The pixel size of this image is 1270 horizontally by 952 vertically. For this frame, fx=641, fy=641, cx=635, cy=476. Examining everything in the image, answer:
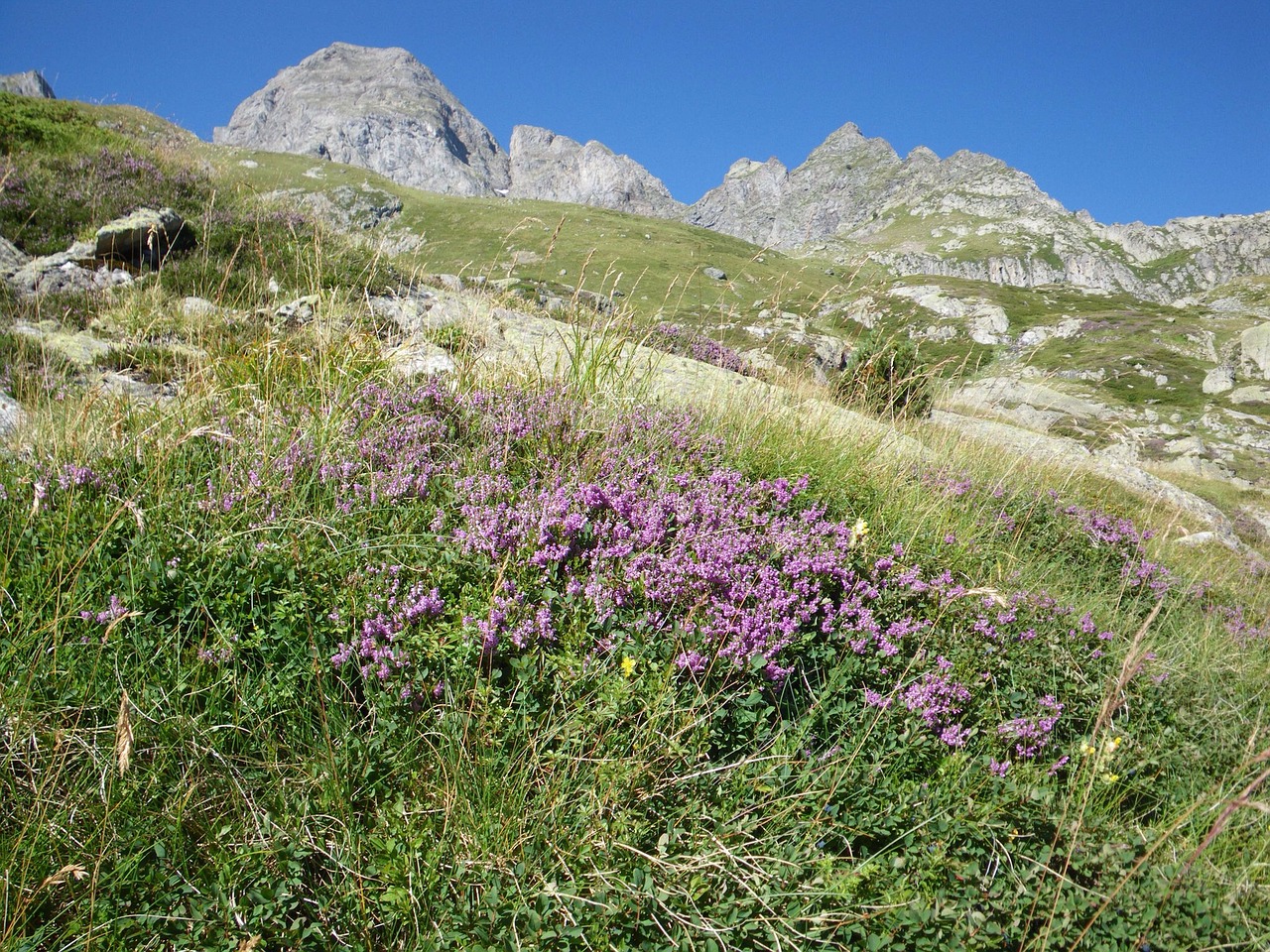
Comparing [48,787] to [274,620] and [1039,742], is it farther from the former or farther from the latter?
[1039,742]

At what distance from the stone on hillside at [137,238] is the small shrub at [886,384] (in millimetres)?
9031

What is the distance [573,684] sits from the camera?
2.56 metres

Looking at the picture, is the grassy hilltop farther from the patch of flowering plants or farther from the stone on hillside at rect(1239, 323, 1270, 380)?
the stone on hillside at rect(1239, 323, 1270, 380)

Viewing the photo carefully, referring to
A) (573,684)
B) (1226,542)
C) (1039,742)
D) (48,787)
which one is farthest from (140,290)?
(1226,542)

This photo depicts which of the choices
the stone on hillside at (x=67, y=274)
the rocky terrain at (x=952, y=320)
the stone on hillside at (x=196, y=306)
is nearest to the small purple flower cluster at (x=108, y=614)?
the rocky terrain at (x=952, y=320)

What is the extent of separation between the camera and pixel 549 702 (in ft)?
8.53

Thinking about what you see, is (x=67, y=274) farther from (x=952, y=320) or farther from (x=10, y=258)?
(x=952, y=320)

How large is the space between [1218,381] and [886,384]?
85489mm

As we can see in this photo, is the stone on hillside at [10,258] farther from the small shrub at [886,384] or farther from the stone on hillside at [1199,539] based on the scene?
the stone on hillside at [1199,539]

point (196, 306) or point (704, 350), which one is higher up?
point (704, 350)

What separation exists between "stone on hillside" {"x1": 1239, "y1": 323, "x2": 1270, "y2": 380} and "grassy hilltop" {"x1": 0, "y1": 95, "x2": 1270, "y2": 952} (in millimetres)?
100178

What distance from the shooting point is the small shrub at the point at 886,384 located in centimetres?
636

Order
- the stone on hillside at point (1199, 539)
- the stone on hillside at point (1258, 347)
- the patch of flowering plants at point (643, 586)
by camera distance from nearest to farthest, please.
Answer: the patch of flowering plants at point (643, 586) < the stone on hillside at point (1199, 539) < the stone on hillside at point (1258, 347)

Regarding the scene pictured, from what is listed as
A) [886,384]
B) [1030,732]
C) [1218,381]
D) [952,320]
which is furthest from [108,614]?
[1218,381]
